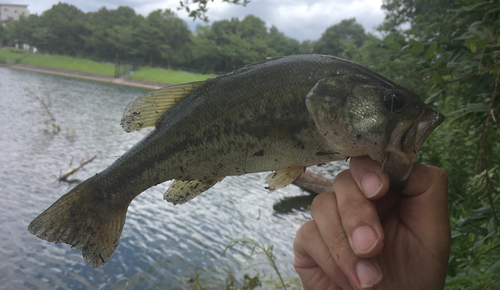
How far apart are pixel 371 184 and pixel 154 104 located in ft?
3.86

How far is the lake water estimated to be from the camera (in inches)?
297

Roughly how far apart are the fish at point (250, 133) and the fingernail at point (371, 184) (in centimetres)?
9

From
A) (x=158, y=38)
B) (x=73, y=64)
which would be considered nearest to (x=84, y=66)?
(x=73, y=64)

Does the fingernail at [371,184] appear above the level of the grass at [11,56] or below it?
above

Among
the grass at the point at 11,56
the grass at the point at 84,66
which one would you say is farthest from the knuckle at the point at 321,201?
the grass at the point at 11,56

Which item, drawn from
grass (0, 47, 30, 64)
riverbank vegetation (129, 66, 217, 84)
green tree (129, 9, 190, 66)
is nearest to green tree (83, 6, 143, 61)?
green tree (129, 9, 190, 66)

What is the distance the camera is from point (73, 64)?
66438 millimetres

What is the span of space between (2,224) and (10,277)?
2.36 metres

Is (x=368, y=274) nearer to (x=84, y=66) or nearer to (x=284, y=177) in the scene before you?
(x=284, y=177)

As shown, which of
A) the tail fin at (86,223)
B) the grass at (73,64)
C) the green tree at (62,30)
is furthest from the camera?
the green tree at (62,30)

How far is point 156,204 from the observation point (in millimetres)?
11055

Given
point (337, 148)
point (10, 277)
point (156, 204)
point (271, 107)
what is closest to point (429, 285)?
point (337, 148)

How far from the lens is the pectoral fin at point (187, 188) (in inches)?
63.9

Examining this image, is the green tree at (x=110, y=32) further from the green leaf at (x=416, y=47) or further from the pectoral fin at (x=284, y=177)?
the pectoral fin at (x=284, y=177)
